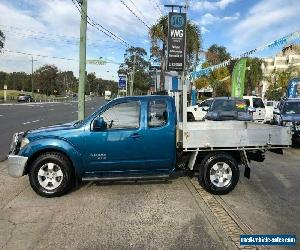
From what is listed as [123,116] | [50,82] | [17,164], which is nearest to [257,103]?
[123,116]

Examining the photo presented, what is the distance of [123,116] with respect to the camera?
8.07 m

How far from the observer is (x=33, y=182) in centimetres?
788

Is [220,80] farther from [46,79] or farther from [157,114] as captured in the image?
[46,79]

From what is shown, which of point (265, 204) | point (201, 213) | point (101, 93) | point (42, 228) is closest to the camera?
point (42, 228)

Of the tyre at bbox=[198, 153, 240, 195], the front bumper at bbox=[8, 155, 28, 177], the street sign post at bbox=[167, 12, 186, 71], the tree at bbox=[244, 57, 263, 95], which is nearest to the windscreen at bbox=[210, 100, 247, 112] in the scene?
the street sign post at bbox=[167, 12, 186, 71]

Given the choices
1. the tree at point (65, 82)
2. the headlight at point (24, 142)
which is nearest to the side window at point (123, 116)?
the headlight at point (24, 142)

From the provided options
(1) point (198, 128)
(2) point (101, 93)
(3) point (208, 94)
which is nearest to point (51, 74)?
(2) point (101, 93)

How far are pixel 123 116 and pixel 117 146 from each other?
575 millimetres

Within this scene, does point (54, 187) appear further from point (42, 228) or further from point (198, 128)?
point (198, 128)

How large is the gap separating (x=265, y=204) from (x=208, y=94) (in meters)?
67.3

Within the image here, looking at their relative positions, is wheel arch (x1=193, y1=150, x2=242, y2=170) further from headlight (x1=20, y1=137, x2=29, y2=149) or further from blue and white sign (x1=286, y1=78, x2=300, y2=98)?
blue and white sign (x1=286, y1=78, x2=300, y2=98)

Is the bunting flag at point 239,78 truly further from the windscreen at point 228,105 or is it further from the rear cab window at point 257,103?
the windscreen at point 228,105

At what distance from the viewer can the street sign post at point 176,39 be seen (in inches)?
992

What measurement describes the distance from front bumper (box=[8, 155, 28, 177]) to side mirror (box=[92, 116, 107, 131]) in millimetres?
1349
